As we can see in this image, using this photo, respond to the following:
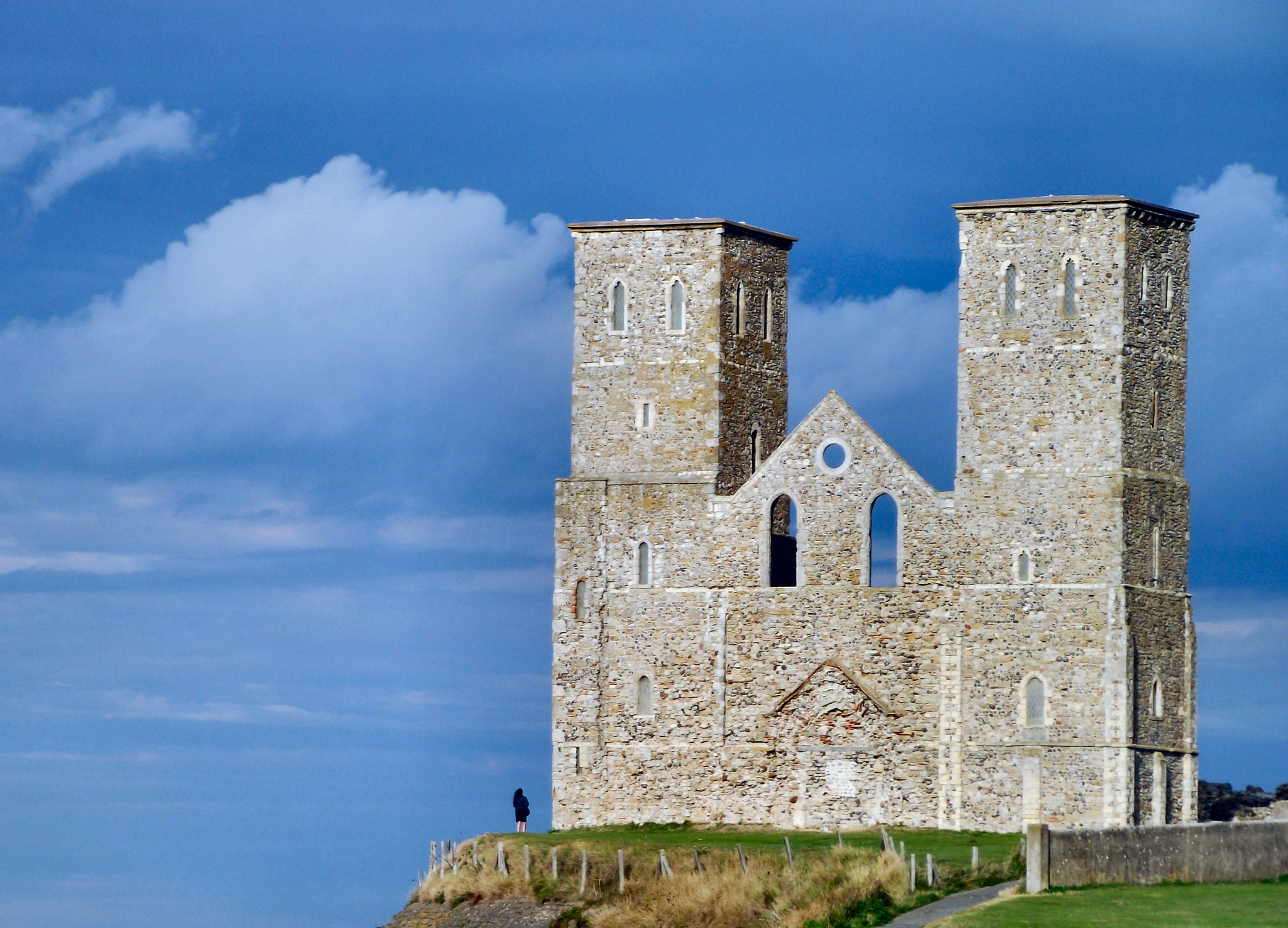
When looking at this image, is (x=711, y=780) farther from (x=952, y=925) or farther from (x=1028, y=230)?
(x=952, y=925)

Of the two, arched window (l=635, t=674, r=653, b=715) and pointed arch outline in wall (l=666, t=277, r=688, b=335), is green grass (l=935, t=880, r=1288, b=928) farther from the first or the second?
pointed arch outline in wall (l=666, t=277, r=688, b=335)

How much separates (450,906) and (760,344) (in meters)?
15.2

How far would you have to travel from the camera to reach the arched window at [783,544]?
195 ft

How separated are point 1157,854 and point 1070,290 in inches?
707

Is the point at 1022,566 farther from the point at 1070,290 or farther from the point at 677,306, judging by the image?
the point at 677,306

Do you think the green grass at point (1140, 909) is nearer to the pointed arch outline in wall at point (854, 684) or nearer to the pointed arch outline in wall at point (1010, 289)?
the pointed arch outline in wall at point (854, 684)

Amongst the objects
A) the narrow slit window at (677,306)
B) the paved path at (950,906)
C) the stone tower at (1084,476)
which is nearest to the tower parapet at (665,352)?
the narrow slit window at (677,306)

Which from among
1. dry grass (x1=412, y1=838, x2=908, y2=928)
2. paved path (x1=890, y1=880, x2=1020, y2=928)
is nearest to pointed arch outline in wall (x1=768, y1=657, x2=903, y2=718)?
dry grass (x1=412, y1=838, x2=908, y2=928)

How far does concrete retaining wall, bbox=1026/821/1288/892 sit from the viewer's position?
39.0 metres

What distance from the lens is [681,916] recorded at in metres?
48.1

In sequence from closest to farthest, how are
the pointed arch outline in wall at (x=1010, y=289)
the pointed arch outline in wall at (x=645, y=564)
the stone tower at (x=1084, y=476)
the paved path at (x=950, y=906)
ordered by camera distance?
the paved path at (x=950, y=906) < the stone tower at (x=1084, y=476) < the pointed arch outline in wall at (x=1010, y=289) < the pointed arch outline in wall at (x=645, y=564)

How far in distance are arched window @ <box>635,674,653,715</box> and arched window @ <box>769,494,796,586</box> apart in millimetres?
3727

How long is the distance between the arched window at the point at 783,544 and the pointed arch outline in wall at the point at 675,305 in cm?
450

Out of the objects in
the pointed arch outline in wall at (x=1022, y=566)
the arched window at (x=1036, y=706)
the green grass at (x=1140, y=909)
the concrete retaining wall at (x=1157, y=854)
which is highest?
the pointed arch outline in wall at (x=1022, y=566)
